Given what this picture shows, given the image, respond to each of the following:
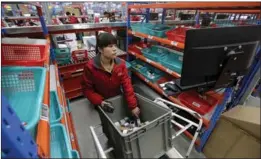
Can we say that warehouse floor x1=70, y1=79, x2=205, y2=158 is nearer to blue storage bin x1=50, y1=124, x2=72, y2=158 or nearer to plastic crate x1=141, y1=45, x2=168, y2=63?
blue storage bin x1=50, y1=124, x2=72, y2=158

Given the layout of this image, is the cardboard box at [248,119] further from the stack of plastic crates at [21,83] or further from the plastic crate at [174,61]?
the stack of plastic crates at [21,83]

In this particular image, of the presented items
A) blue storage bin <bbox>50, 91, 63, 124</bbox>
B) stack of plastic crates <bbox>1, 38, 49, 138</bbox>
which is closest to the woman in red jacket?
blue storage bin <bbox>50, 91, 63, 124</bbox>

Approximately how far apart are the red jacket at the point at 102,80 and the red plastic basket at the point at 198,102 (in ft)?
2.60

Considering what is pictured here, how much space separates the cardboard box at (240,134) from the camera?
0.92 m

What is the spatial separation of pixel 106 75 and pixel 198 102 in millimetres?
1220

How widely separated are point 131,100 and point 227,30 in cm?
98

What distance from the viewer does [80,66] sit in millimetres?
2543

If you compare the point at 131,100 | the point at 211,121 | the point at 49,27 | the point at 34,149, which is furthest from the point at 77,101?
the point at 34,149

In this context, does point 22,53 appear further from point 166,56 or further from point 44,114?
point 166,56

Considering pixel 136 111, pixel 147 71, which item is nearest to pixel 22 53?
pixel 136 111

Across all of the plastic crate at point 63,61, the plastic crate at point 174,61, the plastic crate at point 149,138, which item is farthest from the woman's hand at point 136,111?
the plastic crate at point 63,61

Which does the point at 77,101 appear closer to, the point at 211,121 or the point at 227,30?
the point at 211,121

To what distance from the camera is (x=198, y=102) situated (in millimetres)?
1850

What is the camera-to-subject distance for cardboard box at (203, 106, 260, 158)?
92 cm
